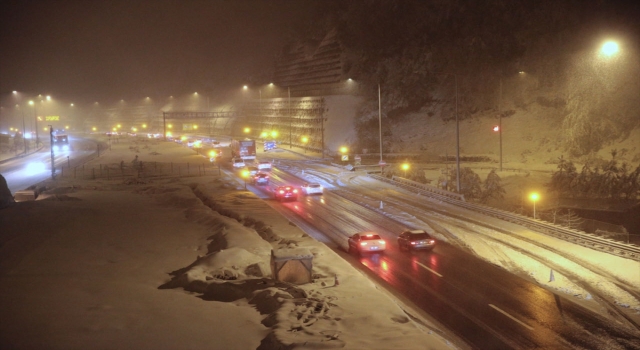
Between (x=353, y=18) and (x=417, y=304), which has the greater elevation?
(x=353, y=18)

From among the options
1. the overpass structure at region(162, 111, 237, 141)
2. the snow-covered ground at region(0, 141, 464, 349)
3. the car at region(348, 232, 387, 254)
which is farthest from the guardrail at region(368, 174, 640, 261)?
the overpass structure at region(162, 111, 237, 141)

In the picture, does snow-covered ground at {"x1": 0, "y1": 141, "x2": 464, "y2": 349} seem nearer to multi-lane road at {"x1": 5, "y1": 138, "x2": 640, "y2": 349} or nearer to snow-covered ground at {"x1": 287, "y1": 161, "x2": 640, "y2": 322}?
multi-lane road at {"x1": 5, "y1": 138, "x2": 640, "y2": 349}

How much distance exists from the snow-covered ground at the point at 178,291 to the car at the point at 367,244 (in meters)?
2.33

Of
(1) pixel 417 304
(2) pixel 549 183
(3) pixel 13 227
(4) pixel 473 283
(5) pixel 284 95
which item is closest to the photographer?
(1) pixel 417 304

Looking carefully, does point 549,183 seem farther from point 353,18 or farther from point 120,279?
point 353,18

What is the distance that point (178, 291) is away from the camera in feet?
63.2

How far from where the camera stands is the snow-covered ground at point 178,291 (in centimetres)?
1445

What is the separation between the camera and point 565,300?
20.3 m

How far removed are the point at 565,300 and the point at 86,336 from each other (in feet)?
51.1

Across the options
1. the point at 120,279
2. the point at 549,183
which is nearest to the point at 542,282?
the point at 120,279

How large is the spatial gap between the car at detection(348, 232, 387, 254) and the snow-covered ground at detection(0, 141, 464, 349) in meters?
2.33

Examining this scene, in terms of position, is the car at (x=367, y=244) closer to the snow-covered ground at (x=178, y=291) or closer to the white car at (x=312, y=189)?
the snow-covered ground at (x=178, y=291)

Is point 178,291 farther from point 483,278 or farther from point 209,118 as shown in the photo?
point 209,118

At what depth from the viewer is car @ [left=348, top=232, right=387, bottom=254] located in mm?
28141
